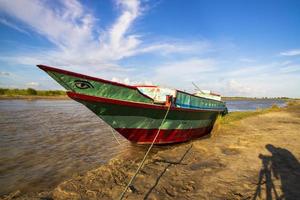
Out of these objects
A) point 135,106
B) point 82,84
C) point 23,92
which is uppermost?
point 82,84

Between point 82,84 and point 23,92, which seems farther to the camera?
point 23,92

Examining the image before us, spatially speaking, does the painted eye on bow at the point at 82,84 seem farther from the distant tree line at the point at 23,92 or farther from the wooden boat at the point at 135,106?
the distant tree line at the point at 23,92

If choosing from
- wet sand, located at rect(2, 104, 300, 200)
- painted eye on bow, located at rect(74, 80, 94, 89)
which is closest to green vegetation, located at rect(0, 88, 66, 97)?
painted eye on bow, located at rect(74, 80, 94, 89)

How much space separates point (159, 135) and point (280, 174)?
530cm

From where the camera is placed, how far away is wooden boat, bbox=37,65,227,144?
7.52m

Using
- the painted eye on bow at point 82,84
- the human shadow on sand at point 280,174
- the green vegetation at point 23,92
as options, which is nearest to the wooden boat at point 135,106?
the painted eye on bow at point 82,84

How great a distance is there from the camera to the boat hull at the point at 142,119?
7.94 metres

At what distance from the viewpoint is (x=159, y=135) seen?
9906 millimetres

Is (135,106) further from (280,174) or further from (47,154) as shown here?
(280,174)

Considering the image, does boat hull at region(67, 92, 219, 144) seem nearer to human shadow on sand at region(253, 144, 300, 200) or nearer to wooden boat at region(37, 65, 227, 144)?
wooden boat at region(37, 65, 227, 144)

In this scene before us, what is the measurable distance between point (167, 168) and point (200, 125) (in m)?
7.39

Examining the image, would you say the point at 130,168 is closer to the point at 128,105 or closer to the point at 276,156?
the point at 128,105

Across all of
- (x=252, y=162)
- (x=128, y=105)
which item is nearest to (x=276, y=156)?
(x=252, y=162)

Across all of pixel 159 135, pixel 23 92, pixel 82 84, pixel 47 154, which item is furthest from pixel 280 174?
pixel 23 92
